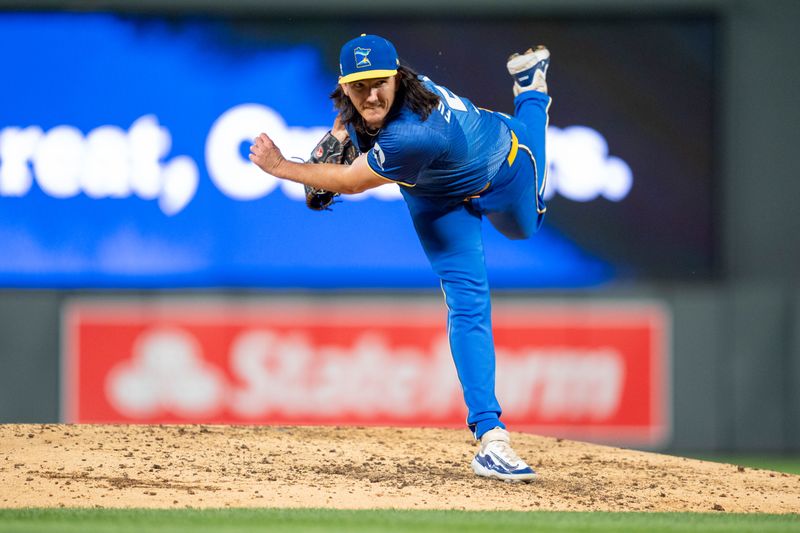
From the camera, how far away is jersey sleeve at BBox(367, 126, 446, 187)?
4.69m

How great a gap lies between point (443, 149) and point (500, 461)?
3.82ft

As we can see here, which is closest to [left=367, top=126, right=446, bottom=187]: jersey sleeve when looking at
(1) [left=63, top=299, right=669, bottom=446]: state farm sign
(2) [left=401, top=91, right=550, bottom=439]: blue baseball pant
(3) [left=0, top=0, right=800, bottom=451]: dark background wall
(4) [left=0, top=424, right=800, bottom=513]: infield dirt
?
(2) [left=401, top=91, right=550, bottom=439]: blue baseball pant

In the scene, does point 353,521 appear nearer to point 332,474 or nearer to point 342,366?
point 332,474

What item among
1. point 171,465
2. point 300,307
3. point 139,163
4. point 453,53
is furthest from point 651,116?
point 171,465

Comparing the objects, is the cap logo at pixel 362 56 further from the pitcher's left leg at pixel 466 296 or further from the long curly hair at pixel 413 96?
the pitcher's left leg at pixel 466 296

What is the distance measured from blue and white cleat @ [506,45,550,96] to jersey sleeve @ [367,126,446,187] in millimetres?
1198

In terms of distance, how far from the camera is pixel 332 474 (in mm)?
5199

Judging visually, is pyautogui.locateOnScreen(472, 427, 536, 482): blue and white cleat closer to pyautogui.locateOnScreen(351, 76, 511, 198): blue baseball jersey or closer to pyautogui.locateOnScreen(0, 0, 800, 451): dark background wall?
pyautogui.locateOnScreen(351, 76, 511, 198): blue baseball jersey

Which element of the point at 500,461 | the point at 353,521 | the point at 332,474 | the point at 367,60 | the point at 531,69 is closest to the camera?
the point at 353,521

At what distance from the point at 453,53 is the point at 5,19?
2.70 metres

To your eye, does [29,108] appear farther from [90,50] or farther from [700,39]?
[700,39]

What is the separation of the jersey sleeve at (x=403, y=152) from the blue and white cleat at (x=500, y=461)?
3.32ft

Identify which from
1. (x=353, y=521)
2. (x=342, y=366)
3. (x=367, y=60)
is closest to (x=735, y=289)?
(x=342, y=366)

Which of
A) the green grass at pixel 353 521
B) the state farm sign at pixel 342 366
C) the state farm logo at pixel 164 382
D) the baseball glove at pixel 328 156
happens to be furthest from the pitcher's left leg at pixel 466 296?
the state farm logo at pixel 164 382
